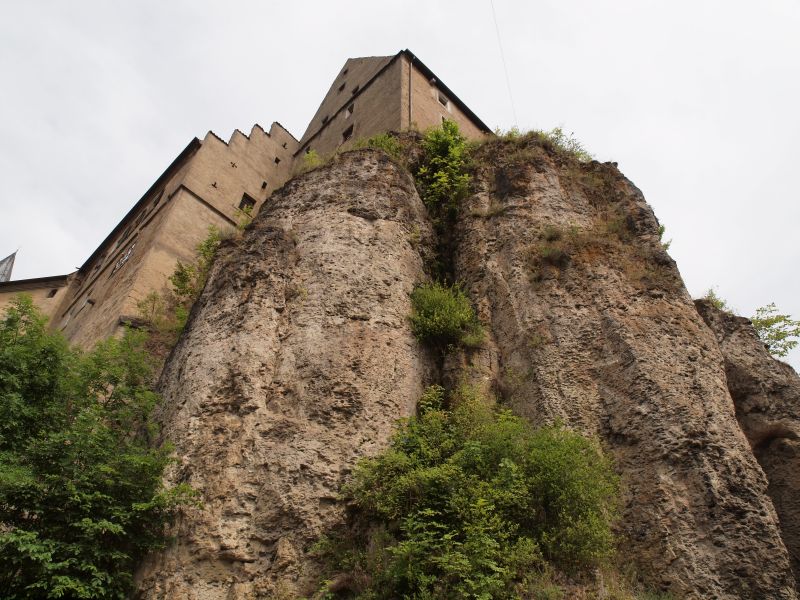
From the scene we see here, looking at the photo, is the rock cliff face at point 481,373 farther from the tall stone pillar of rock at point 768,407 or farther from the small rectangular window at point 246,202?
the small rectangular window at point 246,202

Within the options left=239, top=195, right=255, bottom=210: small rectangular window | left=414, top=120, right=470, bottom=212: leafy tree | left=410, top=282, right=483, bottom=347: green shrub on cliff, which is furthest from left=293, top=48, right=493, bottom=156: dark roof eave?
left=410, top=282, right=483, bottom=347: green shrub on cliff

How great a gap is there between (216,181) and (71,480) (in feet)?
50.6

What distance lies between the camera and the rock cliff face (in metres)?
8.09

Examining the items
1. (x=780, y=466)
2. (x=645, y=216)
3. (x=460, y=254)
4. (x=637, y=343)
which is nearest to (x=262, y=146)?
(x=460, y=254)

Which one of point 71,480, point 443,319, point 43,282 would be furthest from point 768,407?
point 43,282

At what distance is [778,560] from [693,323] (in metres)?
4.30

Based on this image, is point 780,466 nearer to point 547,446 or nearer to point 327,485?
point 547,446

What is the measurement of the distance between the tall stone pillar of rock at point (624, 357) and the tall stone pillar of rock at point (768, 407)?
187cm

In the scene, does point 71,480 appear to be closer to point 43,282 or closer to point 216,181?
point 216,181

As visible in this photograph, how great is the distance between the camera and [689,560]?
782 centimetres

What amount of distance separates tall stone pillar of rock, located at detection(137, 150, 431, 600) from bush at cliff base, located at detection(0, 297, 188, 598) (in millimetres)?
453

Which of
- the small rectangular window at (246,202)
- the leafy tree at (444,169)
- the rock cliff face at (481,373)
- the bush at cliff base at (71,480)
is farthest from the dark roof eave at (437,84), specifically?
the bush at cliff base at (71,480)

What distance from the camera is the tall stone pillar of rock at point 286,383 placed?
8133 millimetres

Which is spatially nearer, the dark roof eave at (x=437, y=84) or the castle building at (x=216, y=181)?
the castle building at (x=216, y=181)
